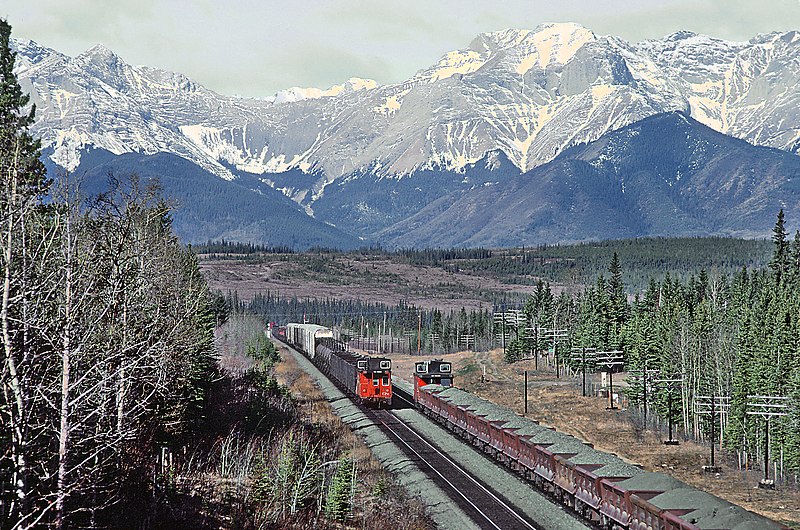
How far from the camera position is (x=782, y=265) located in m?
129

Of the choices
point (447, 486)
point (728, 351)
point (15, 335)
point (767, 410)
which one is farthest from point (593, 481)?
Answer: point (728, 351)

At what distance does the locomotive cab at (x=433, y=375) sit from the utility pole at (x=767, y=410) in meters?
25.3

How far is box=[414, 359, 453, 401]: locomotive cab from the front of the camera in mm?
84250

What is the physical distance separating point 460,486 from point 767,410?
28101mm

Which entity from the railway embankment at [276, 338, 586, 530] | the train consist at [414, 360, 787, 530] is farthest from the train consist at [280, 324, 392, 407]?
the train consist at [414, 360, 787, 530]

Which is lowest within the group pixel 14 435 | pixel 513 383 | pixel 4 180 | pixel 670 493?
pixel 513 383

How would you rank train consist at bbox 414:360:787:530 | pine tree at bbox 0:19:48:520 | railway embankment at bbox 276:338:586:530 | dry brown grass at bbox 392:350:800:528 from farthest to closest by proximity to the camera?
dry brown grass at bbox 392:350:800:528
railway embankment at bbox 276:338:586:530
train consist at bbox 414:360:787:530
pine tree at bbox 0:19:48:520

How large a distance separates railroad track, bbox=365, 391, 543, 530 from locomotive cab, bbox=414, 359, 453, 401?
13628 millimetres

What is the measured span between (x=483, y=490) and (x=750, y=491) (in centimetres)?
2019

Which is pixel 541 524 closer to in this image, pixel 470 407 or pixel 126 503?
pixel 126 503

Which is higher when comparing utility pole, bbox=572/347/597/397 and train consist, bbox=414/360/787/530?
train consist, bbox=414/360/787/530

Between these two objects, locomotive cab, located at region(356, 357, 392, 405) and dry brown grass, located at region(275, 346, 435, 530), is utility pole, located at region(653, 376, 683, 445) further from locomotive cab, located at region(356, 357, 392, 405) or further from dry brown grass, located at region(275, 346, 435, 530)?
dry brown grass, located at region(275, 346, 435, 530)

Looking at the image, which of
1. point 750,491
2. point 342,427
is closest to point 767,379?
point 750,491

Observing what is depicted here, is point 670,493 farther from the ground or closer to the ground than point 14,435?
closer to the ground
